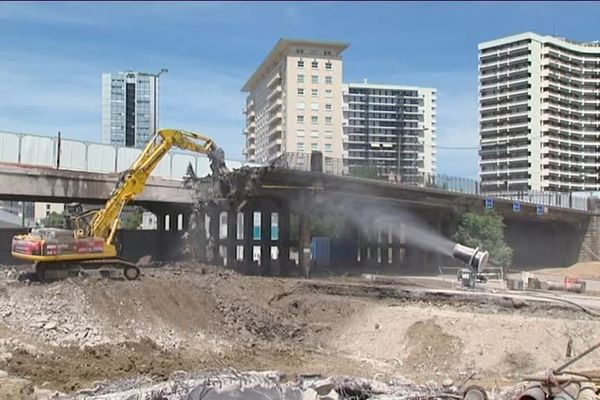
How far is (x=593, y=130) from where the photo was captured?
15300cm

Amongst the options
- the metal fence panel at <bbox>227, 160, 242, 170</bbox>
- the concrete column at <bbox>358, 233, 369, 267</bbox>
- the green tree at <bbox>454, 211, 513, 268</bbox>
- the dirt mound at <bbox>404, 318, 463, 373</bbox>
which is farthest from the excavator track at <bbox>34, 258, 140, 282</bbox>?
the green tree at <bbox>454, 211, 513, 268</bbox>

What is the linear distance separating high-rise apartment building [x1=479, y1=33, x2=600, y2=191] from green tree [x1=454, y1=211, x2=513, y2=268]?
9215 centimetres

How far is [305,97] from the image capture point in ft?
441

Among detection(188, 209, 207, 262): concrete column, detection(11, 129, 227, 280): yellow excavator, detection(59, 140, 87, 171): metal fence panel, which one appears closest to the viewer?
detection(11, 129, 227, 280): yellow excavator

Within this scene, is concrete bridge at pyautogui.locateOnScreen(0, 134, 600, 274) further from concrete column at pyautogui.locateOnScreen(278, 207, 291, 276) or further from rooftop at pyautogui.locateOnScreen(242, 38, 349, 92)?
rooftop at pyautogui.locateOnScreen(242, 38, 349, 92)

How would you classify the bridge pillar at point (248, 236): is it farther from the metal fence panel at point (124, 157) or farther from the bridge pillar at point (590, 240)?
the bridge pillar at point (590, 240)

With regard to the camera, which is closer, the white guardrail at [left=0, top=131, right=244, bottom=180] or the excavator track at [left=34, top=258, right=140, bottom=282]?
the excavator track at [left=34, top=258, right=140, bottom=282]

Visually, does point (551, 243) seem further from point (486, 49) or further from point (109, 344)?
point (486, 49)

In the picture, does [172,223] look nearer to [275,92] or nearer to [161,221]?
[161,221]

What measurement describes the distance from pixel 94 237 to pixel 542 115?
138m

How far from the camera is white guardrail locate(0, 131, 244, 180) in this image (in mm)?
39094

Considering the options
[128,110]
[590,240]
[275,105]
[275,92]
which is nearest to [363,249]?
[590,240]

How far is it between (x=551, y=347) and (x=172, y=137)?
19615 millimetres

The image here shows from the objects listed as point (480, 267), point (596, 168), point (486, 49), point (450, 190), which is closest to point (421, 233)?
point (450, 190)
